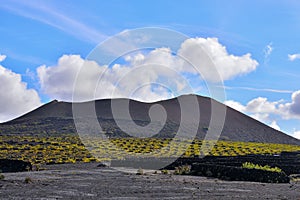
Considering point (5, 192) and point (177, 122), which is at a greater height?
point (177, 122)

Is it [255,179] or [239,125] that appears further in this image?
[239,125]

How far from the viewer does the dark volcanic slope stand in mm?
107625

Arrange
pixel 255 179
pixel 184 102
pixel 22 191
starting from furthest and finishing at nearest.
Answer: pixel 184 102, pixel 255 179, pixel 22 191

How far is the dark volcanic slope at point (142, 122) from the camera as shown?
108 meters

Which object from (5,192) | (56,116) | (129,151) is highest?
(56,116)

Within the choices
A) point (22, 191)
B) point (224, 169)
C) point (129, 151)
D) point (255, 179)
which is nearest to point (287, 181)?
point (255, 179)

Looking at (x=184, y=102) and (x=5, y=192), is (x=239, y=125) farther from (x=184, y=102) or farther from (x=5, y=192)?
(x=5, y=192)

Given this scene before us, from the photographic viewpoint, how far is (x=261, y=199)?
19.9 meters

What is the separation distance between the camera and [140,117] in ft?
434

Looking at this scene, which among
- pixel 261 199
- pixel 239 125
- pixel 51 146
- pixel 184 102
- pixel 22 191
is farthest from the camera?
pixel 184 102

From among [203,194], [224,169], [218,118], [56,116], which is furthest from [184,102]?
[203,194]

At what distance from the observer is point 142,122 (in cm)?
12512

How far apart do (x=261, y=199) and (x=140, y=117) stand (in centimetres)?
11267

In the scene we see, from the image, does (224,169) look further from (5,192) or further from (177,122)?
(177,122)
